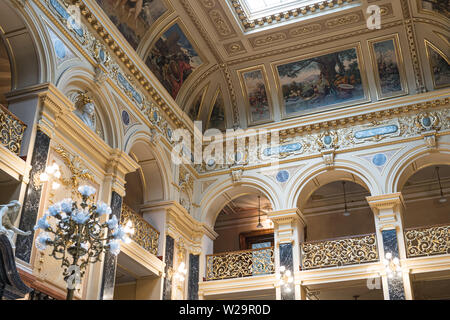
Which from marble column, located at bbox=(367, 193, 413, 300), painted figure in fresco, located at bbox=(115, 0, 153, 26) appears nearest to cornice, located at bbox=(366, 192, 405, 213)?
marble column, located at bbox=(367, 193, 413, 300)

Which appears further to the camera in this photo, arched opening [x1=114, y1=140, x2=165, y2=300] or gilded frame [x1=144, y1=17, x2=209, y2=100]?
gilded frame [x1=144, y1=17, x2=209, y2=100]

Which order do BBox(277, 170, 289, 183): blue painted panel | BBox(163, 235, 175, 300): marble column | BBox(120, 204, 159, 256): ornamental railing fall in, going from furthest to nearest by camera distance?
BBox(277, 170, 289, 183): blue painted panel, BBox(163, 235, 175, 300): marble column, BBox(120, 204, 159, 256): ornamental railing

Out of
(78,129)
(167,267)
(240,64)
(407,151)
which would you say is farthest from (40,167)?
(407,151)

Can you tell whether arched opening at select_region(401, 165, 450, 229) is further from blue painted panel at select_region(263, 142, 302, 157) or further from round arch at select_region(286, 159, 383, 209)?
blue painted panel at select_region(263, 142, 302, 157)

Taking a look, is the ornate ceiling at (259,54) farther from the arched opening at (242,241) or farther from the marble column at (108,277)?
the marble column at (108,277)

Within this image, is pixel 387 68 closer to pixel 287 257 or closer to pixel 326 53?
pixel 326 53

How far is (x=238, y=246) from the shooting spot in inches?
691

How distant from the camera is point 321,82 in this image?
14.8 metres

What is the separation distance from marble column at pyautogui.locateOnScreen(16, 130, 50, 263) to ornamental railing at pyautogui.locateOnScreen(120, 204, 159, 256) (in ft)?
9.08

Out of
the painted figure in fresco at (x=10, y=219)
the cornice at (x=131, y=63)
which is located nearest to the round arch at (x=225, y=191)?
the cornice at (x=131, y=63)

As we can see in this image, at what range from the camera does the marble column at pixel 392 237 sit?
11.7 meters

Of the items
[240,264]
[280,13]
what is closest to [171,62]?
[280,13]

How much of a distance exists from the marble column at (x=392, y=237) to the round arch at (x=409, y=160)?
345 millimetres

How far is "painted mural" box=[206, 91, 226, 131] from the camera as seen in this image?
15.4 metres
